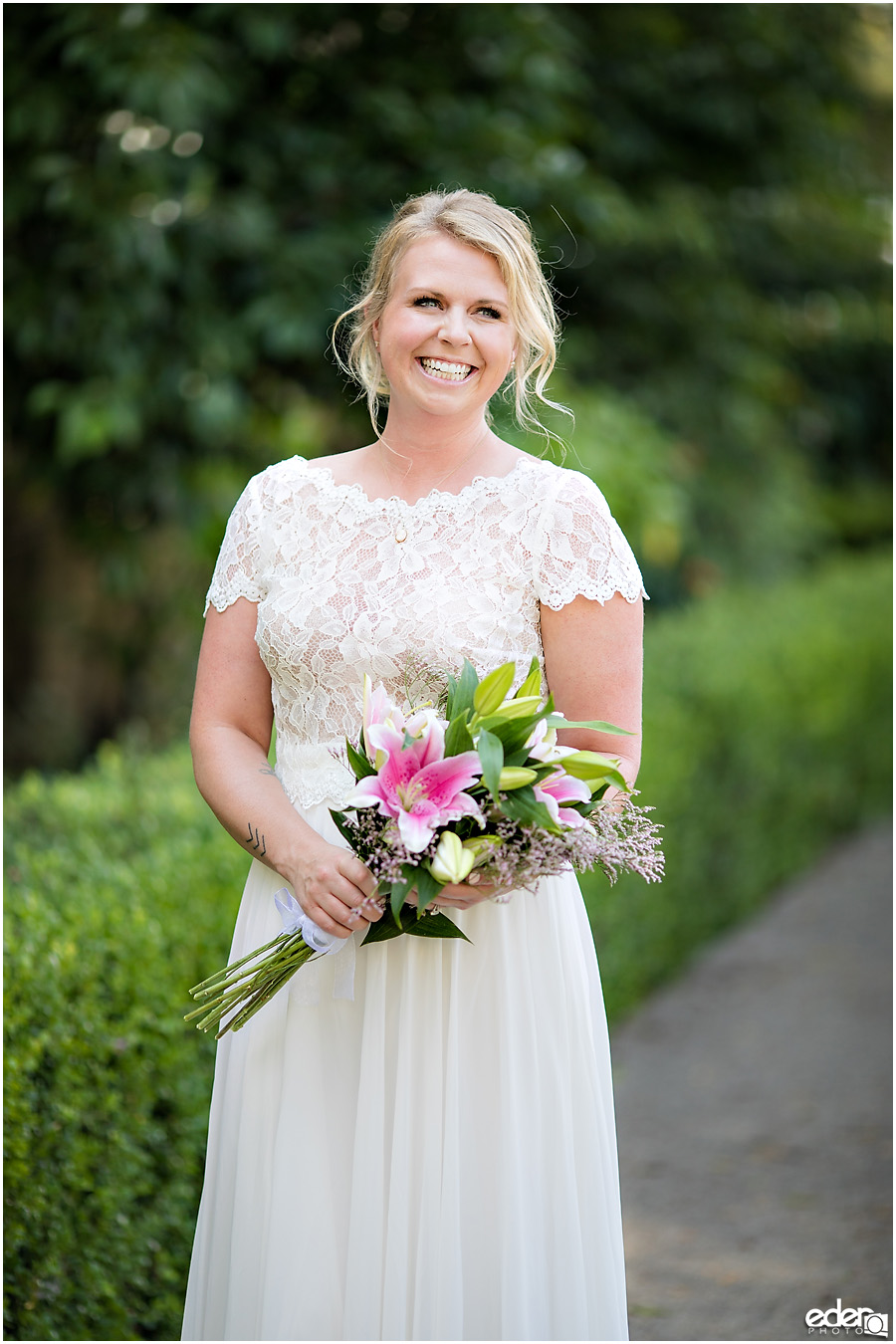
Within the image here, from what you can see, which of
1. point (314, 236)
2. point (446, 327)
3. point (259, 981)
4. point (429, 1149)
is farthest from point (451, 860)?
point (314, 236)

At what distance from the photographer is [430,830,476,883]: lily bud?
1.97 metres

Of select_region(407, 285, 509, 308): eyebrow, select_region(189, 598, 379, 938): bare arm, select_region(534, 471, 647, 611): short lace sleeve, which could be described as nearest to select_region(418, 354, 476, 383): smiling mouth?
select_region(407, 285, 509, 308): eyebrow

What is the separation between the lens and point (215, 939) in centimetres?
370

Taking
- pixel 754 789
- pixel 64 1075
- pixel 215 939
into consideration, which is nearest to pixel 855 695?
pixel 754 789

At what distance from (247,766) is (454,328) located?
896mm

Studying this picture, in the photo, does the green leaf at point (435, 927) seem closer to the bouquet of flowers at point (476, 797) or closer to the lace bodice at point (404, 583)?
the bouquet of flowers at point (476, 797)

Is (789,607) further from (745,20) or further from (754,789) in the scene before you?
(745,20)

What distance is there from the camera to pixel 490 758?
77.9 inches

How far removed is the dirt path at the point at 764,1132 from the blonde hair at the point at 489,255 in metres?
2.89

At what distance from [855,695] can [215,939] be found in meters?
7.63

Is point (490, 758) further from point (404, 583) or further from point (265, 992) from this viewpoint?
point (265, 992)

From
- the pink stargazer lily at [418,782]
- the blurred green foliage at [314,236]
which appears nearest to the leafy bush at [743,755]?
the blurred green foliage at [314,236]

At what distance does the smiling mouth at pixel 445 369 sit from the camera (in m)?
2.42

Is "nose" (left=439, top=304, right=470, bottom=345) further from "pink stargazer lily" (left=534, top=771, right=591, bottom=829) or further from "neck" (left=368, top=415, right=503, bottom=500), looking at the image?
"pink stargazer lily" (left=534, top=771, right=591, bottom=829)
